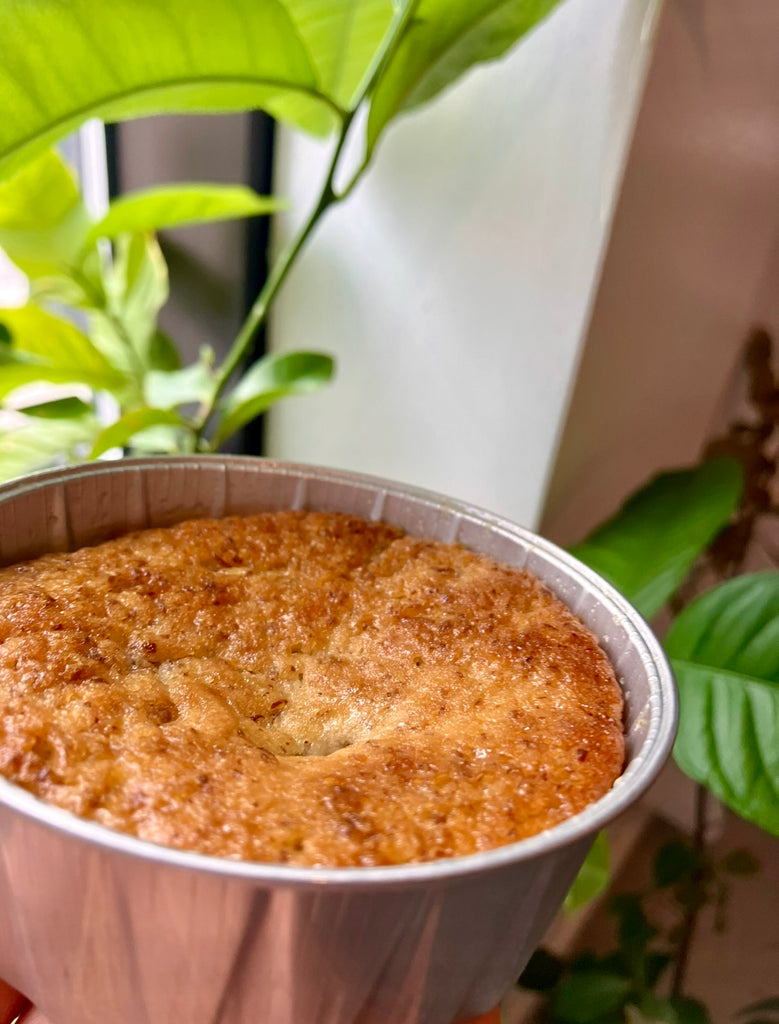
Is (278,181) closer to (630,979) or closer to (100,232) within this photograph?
(100,232)

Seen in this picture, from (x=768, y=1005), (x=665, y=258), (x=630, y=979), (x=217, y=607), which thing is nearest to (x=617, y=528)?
(x=665, y=258)

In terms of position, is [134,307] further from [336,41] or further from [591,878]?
[591,878]

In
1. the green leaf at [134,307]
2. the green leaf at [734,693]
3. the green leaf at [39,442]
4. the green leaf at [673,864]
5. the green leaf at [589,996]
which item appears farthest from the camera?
the green leaf at [673,864]

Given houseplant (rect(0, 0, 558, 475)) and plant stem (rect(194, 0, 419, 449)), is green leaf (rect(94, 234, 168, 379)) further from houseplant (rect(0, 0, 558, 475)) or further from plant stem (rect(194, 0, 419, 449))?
plant stem (rect(194, 0, 419, 449))

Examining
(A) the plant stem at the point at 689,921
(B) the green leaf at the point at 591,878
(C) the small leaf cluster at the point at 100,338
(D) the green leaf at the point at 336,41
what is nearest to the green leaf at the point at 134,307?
(C) the small leaf cluster at the point at 100,338

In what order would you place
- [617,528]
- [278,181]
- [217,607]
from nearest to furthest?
1. [217,607]
2. [617,528]
3. [278,181]

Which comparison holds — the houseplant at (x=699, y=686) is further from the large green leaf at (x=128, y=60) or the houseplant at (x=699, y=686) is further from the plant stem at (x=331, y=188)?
the large green leaf at (x=128, y=60)

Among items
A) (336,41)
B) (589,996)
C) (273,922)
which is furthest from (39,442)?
(589,996)
